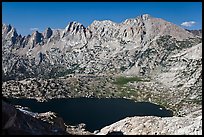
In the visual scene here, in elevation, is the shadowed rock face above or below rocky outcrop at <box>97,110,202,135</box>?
above

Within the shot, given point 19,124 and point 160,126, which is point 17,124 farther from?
point 160,126

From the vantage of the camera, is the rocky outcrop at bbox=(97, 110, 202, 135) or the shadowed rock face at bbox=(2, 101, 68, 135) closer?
the shadowed rock face at bbox=(2, 101, 68, 135)

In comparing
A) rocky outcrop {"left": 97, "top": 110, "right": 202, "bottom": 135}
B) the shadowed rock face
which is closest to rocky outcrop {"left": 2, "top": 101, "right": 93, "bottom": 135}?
the shadowed rock face

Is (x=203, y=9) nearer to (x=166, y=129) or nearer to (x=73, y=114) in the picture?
(x=166, y=129)

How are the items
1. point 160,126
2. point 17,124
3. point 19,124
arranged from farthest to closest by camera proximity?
point 160,126 → point 19,124 → point 17,124

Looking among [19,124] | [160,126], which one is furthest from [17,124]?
[160,126]

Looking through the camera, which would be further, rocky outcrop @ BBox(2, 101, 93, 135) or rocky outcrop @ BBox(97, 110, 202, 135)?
rocky outcrop @ BBox(97, 110, 202, 135)

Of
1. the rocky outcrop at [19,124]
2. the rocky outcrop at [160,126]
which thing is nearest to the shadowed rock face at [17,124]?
the rocky outcrop at [19,124]

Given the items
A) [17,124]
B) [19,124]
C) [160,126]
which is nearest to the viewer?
[17,124]

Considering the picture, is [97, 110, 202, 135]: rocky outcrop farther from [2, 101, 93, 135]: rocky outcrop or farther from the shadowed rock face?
the shadowed rock face
